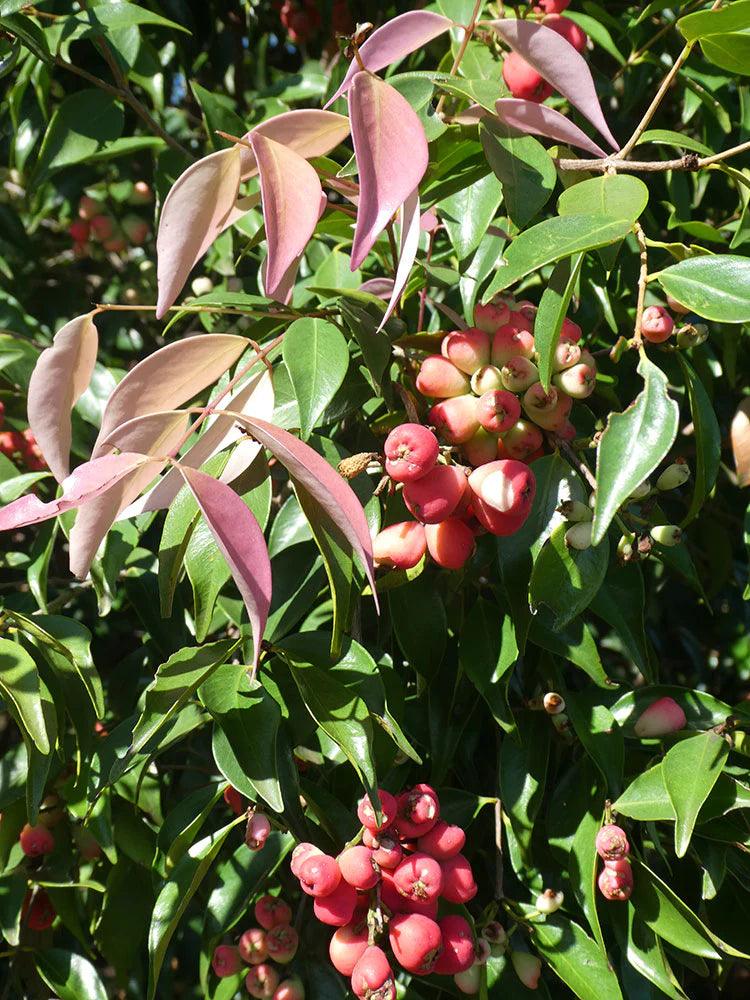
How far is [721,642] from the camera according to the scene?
1692 millimetres

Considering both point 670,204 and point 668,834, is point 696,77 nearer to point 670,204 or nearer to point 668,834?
point 670,204

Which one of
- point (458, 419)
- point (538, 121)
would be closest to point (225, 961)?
point (458, 419)

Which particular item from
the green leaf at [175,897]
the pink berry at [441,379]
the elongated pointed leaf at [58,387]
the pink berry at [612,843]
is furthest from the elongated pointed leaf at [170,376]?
the pink berry at [612,843]

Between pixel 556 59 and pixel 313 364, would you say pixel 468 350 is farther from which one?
pixel 556 59

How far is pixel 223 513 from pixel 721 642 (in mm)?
1314

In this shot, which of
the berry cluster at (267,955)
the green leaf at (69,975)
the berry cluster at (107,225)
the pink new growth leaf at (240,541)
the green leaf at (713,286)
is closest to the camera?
the pink new growth leaf at (240,541)

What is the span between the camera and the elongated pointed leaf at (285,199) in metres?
0.66

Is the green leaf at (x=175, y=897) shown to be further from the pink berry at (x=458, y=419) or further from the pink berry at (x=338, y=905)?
the pink berry at (x=458, y=419)

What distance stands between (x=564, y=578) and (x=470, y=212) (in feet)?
1.06

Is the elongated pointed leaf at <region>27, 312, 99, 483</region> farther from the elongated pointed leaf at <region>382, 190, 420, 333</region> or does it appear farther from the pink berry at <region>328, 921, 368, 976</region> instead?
the pink berry at <region>328, 921, 368, 976</region>

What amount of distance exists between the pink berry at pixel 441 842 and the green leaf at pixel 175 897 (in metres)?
0.18

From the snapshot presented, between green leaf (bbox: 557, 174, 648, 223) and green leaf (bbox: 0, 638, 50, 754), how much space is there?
556 mm

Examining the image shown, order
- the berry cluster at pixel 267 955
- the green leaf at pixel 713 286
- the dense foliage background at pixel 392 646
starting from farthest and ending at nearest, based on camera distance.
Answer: the berry cluster at pixel 267 955 → the dense foliage background at pixel 392 646 → the green leaf at pixel 713 286

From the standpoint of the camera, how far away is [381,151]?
0.63 meters
